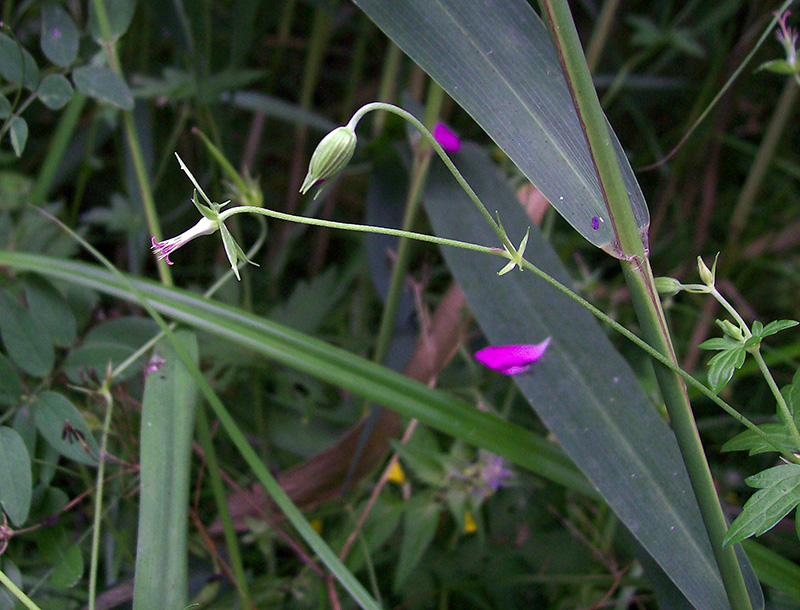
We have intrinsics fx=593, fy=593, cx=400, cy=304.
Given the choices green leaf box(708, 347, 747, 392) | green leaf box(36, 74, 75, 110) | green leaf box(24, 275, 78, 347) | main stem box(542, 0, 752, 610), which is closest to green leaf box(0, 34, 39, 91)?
green leaf box(36, 74, 75, 110)

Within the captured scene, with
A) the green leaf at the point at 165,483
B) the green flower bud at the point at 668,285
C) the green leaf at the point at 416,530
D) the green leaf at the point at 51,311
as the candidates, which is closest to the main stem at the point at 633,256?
the green flower bud at the point at 668,285

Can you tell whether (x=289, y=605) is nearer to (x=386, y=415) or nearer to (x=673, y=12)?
(x=386, y=415)

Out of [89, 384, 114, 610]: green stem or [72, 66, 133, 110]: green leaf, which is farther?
[72, 66, 133, 110]: green leaf

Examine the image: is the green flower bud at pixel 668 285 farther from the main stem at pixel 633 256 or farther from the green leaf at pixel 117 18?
the green leaf at pixel 117 18

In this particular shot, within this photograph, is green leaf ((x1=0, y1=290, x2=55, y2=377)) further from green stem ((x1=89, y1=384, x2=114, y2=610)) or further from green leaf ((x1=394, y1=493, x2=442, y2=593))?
green leaf ((x1=394, y1=493, x2=442, y2=593))

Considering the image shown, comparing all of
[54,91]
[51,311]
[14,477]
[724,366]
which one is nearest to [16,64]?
[54,91]

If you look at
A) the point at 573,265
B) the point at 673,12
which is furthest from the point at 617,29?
the point at 573,265
